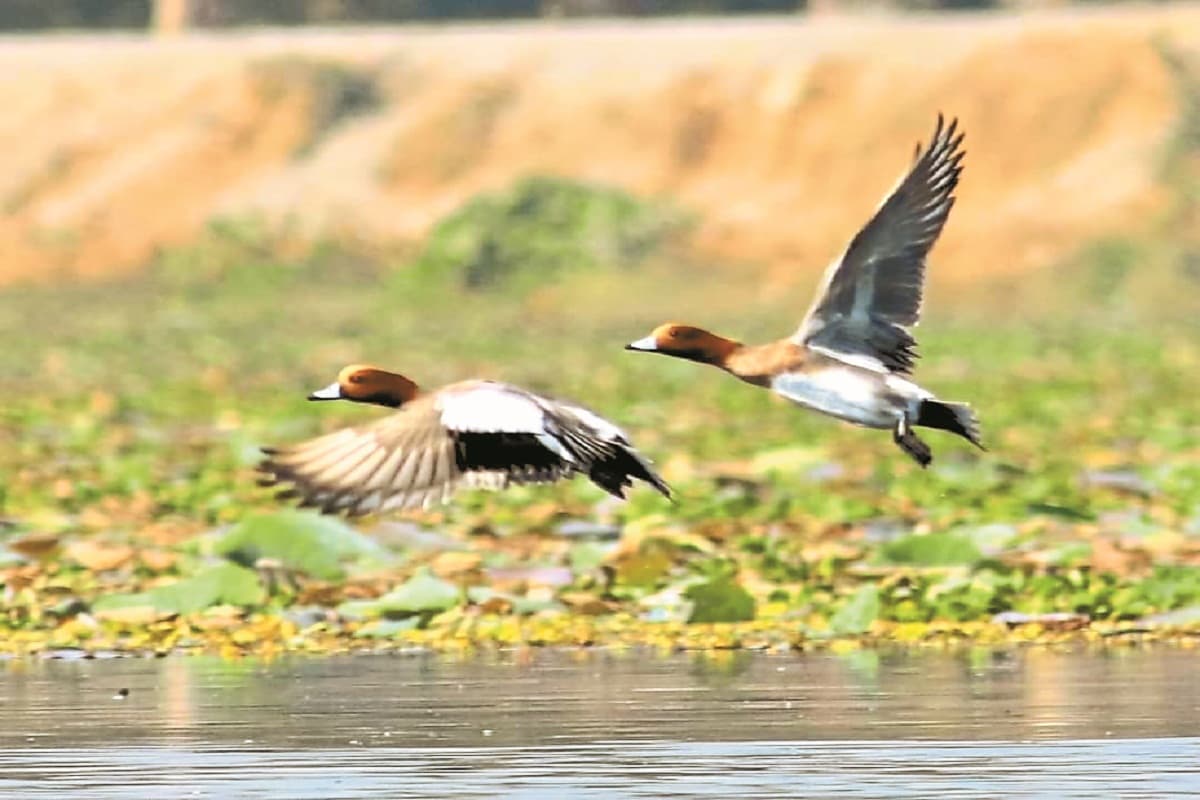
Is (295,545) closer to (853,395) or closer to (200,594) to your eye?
(200,594)

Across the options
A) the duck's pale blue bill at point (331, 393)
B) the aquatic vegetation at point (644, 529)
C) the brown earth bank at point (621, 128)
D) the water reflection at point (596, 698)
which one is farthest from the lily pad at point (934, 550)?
the brown earth bank at point (621, 128)

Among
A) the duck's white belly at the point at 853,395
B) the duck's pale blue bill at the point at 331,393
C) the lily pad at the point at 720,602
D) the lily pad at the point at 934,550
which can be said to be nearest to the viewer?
the duck's pale blue bill at the point at 331,393

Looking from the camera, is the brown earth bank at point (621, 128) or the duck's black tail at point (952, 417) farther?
the brown earth bank at point (621, 128)

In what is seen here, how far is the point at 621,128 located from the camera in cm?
4944

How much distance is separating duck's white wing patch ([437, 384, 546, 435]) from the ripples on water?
989 mm

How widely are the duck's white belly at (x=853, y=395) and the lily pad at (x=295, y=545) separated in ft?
12.7

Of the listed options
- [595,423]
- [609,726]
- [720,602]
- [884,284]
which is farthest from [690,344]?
[720,602]

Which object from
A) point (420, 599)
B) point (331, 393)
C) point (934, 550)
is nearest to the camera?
point (331, 393)

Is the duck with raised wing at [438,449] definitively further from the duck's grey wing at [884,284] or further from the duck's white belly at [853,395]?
the duck's grey wing at [884,284]

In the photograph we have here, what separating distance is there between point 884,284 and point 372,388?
2.05 meters

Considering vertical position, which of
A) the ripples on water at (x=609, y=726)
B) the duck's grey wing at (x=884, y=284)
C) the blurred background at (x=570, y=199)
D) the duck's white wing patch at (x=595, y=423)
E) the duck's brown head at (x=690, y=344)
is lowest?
the ripples on water at (x=609, y=726)

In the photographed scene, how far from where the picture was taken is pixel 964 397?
1098 inches

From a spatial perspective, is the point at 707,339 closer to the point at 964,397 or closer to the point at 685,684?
the point at 685,684

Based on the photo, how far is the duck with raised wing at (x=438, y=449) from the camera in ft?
38.2
